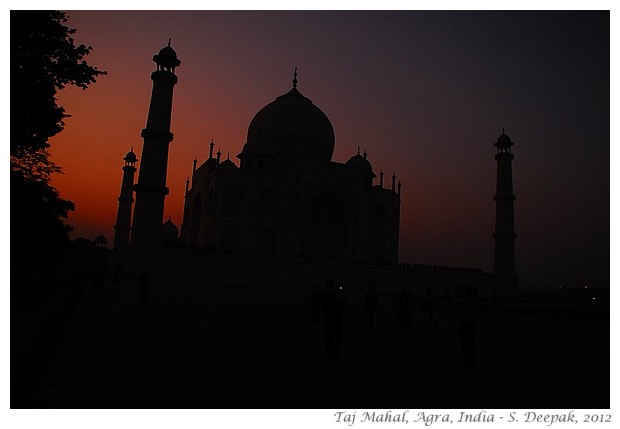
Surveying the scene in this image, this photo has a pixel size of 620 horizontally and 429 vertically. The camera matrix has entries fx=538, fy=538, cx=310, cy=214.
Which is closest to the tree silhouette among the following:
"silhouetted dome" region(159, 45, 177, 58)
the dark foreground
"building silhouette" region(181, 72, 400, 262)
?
the dark foreground

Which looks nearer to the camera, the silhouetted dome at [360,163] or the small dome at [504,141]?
the small dome at [504,141]

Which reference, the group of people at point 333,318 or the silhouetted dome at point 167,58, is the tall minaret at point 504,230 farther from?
the group of people at point 333,318

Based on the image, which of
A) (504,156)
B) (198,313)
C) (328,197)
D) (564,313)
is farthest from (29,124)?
(504,156)

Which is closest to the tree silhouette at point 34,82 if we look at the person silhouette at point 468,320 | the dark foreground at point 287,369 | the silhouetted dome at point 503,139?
the dark foreground at point 287,369

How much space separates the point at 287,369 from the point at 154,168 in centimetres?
2802

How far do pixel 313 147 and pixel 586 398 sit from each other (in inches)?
1803

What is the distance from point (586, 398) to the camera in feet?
19.6

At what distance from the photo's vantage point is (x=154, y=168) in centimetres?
3316

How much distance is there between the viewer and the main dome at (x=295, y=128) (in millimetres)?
50219

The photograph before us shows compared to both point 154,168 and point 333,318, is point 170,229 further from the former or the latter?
point 333,318

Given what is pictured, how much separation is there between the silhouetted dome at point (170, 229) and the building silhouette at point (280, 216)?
35.7 inches

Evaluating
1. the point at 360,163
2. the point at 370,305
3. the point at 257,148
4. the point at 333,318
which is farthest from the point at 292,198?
the point at 333,318
